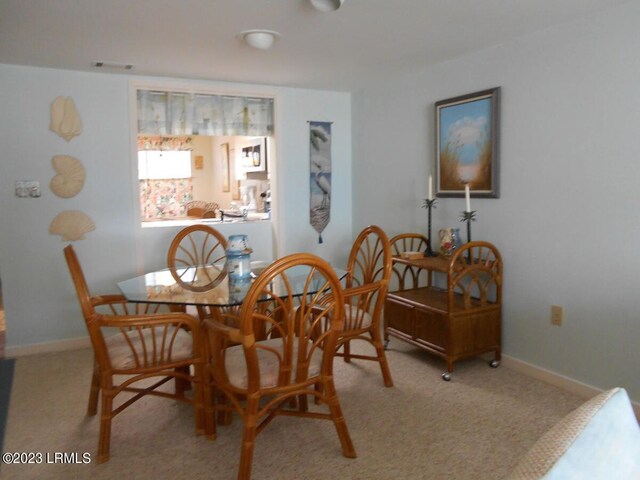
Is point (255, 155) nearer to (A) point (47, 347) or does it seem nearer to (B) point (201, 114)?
(B) point (201, 114)

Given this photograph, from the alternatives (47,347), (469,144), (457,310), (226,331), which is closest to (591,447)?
(226,331)

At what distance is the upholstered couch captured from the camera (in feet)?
2.01

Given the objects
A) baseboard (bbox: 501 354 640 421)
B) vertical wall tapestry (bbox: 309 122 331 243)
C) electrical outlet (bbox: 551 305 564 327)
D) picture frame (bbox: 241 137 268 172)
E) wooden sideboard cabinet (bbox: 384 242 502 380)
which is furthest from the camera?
picture frame (bbox: 241 137 268 172)

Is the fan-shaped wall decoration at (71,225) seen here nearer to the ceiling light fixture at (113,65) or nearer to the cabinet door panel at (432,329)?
the ceiling light fixture at (113,65)

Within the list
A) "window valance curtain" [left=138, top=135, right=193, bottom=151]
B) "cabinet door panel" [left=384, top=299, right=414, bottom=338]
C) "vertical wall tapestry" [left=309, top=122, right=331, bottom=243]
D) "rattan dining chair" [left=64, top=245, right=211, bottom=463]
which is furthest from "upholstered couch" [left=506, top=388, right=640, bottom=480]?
"window valance curtain" [left=138, top=135, right=193, bottom=151]

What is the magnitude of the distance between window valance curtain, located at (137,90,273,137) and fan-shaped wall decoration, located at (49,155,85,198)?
0.55 metres

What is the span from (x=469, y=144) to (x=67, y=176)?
115 inches

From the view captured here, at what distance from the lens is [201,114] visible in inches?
153

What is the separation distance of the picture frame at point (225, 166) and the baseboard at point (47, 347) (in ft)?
13.1

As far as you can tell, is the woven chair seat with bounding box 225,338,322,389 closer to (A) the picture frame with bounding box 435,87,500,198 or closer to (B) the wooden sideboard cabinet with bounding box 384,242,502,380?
(B) the wooden sideboard cabinet with bounding box 384,242,502,380

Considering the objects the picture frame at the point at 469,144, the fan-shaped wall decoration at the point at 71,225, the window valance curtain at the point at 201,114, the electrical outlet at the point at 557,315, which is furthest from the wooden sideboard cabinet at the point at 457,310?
the fan-shaped wall decoration at the point at 71,225

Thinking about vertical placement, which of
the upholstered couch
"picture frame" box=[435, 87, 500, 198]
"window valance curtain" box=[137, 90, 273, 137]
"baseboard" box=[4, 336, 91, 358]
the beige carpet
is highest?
"window valance curtain" box=[137, 90, 273, 137]

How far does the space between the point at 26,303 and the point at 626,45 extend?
4097 mm

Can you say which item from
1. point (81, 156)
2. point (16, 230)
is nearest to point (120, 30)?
point (81, 156)
